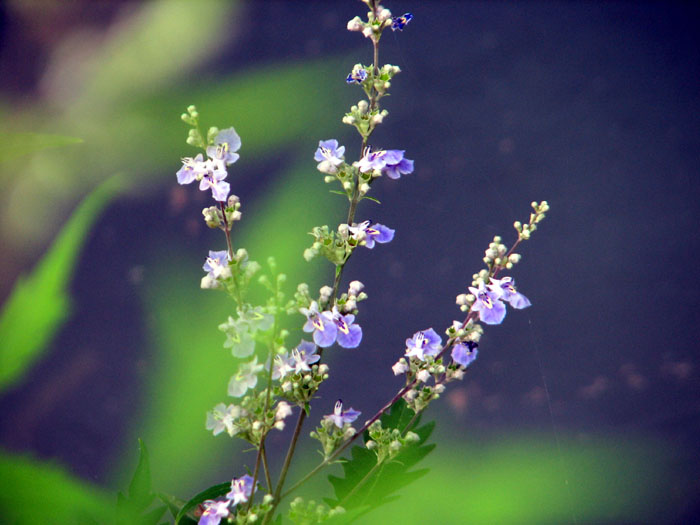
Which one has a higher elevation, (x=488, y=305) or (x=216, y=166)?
(x=216, y=166)

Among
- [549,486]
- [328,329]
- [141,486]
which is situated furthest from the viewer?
[549,486]

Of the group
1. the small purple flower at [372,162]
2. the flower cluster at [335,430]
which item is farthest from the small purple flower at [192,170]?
the flower cluster at [335,430]

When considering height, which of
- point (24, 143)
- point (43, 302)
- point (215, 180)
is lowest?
point (215, 180)

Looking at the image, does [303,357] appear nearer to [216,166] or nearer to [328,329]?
[328,329]

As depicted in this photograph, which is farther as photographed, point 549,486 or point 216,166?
point 549,486

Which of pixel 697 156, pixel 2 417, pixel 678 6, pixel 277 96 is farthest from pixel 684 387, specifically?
pixel 2 417

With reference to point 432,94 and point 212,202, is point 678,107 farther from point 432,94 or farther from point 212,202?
point 212,202

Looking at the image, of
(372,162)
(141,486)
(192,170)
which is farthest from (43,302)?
(372,162)
